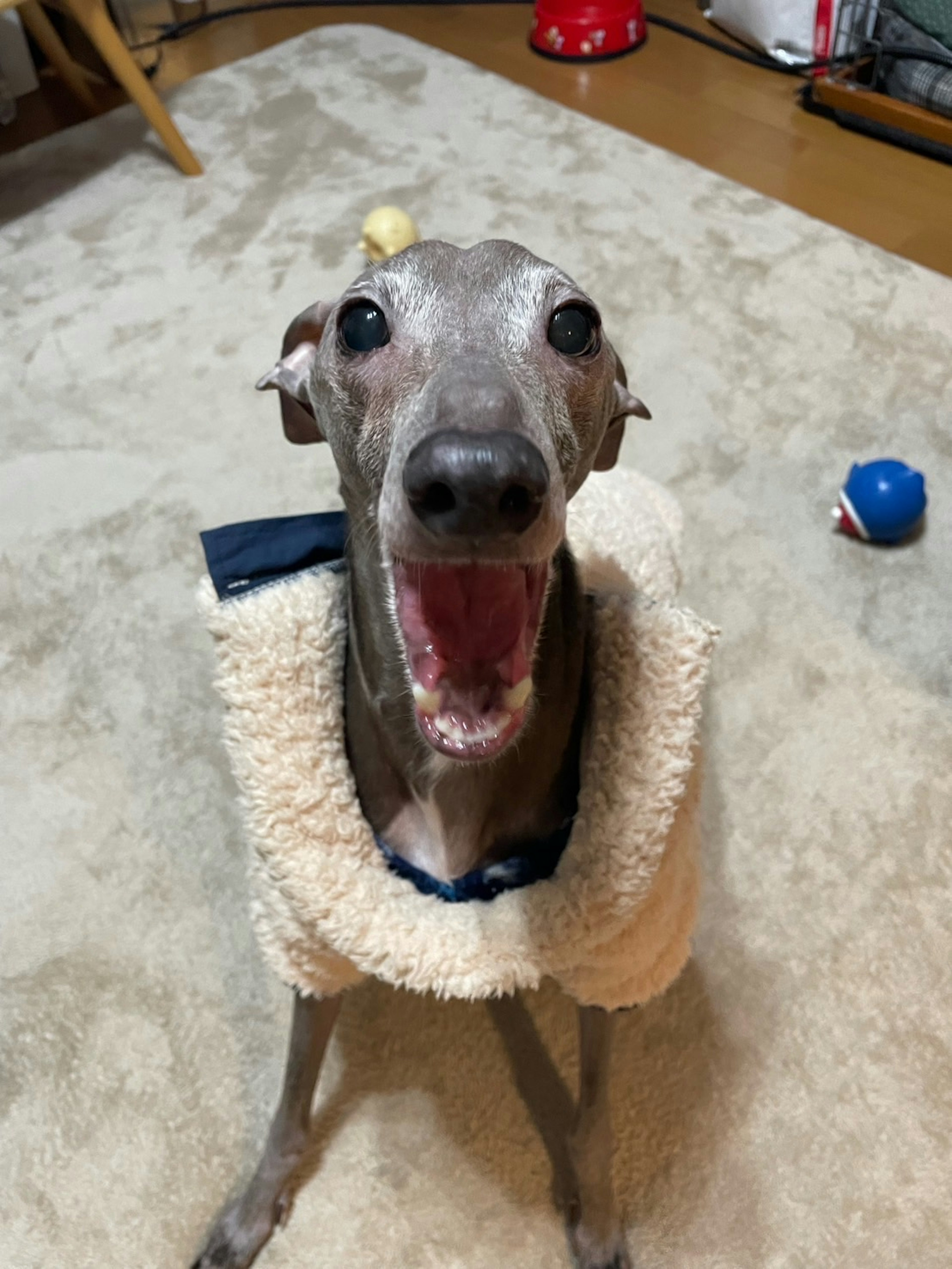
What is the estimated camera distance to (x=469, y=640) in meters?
0.92

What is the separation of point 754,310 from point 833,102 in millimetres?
1093

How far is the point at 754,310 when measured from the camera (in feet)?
7.65

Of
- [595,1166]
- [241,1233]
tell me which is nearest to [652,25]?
[595,1166]

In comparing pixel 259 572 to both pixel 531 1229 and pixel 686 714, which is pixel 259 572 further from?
pixel 531 1229

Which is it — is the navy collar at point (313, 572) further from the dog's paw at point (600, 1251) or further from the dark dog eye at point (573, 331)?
the dog's paw at point (600, 1251)

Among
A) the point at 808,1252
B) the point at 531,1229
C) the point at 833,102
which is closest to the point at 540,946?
the point at 531,1229

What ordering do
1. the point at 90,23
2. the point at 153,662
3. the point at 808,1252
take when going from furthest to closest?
the point at 90,23, the point at 153,662, the point at 808,1252

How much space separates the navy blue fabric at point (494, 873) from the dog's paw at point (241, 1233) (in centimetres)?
44

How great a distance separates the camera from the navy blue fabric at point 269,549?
111cm

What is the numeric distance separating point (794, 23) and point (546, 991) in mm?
3046

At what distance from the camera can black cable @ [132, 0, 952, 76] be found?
3111 mm

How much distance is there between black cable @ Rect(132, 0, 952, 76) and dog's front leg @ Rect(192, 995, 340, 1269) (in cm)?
305

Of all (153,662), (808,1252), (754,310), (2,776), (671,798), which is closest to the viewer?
(671,798)

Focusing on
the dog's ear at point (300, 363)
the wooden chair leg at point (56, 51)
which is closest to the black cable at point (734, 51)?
the wooden chair leg at point (56, 51)
